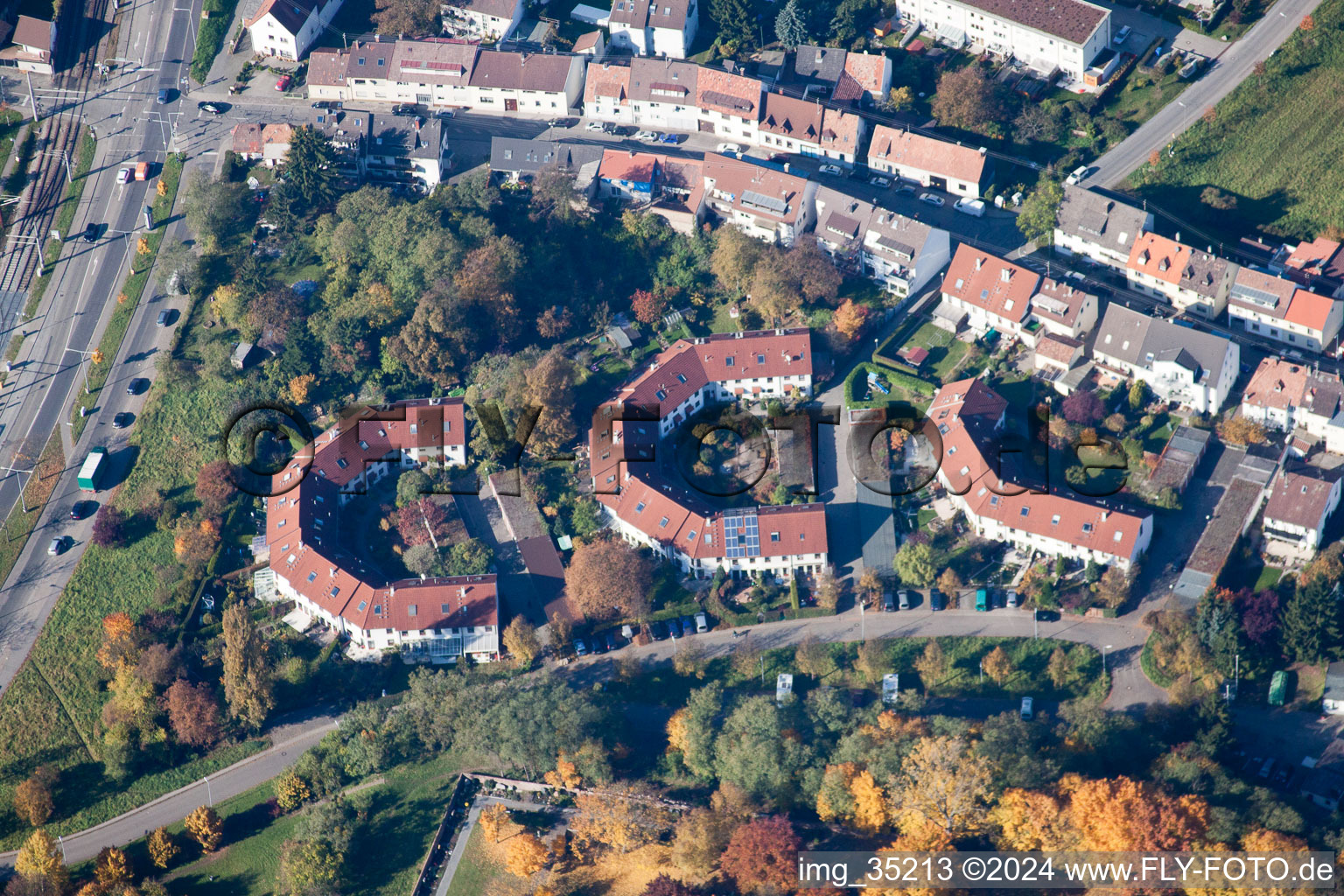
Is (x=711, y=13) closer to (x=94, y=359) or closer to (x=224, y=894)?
(x=94, y=359)

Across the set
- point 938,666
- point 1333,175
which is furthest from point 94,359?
point 1333,175

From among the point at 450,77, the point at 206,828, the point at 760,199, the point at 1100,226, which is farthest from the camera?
the point at 450,77

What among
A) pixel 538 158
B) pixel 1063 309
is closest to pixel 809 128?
pixel 538 158

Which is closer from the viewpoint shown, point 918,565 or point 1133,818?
point 1133,818

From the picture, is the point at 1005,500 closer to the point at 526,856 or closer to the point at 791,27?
the point at 526,856

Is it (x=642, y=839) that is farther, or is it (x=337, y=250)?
(x=337, y=250)

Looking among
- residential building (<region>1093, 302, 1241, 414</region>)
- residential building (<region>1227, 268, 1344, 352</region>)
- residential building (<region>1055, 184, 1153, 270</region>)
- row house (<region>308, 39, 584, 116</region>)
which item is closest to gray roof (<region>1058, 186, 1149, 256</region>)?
residential building (<region>1055, 184, 1153, 270</region>)
